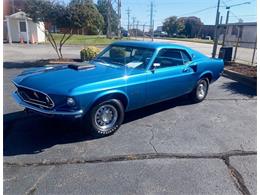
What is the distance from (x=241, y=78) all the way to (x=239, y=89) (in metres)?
1.58

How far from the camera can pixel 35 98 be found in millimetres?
3766

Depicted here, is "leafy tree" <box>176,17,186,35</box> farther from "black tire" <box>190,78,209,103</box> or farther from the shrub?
"black tire" <box>190,78,209,103</box>

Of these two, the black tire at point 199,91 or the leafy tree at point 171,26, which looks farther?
the leafy tree at point 171,26

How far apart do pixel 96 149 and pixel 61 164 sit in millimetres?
593

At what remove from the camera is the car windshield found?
465 centimetres

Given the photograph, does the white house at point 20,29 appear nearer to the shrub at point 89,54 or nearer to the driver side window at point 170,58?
the shrub at point 89,54

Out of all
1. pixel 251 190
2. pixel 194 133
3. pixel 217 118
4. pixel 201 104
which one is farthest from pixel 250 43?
pixel 251 190

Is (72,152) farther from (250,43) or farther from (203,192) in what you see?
(250,43)

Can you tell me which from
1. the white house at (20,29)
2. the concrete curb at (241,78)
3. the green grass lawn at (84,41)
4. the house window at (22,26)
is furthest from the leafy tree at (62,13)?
the green grass lawn at (84,41)

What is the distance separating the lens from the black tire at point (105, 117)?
Answer: 3854mm

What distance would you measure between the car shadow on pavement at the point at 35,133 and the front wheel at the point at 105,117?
0.21m

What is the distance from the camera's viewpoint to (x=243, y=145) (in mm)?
3963

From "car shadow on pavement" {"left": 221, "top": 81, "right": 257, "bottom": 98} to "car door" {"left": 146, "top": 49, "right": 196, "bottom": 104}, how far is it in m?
2.62

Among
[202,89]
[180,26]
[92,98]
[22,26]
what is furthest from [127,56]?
[180,26]
